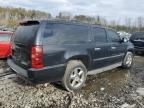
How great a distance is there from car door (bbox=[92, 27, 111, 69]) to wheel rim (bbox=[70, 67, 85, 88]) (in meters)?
0.63

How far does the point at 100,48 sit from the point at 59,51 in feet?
5.93

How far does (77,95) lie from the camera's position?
5.43 metres

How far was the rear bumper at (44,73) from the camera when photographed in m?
4.87

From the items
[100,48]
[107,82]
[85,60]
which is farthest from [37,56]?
[107,82]

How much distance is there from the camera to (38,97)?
17.0 ft

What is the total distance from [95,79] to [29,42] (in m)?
2.89

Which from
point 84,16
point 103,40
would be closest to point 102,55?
point 103,40

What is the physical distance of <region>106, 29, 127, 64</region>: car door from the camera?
7.39 meters

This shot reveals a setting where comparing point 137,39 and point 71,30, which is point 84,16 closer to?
point 137,39

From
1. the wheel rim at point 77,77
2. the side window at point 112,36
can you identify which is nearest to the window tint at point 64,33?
the wheel rim at point 77,77

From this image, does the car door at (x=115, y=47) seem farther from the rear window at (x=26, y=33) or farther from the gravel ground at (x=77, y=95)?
the rear window at (x=26, y=33)

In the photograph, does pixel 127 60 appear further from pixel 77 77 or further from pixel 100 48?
pixel 77 77

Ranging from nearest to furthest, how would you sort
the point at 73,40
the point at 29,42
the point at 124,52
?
the point at 29,42 → the point at 73,40 → the point at 124,52

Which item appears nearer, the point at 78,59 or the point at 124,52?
the point at 78,59
